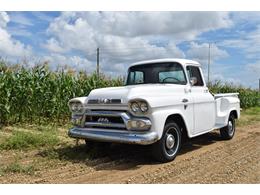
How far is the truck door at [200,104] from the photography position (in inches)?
283

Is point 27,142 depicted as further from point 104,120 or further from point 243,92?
point 243,92

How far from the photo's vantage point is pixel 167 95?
6398mm

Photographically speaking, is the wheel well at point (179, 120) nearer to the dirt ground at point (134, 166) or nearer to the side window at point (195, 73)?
the dirt ground at point (134, 166)

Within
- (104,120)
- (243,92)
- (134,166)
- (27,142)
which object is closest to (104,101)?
(104,120)

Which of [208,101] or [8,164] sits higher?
[208,101]

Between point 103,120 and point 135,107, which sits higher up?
point 135,107

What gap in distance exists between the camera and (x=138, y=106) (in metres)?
5.86

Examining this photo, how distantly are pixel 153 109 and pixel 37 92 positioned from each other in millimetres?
6045

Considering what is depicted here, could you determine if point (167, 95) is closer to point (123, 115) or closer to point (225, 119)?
point (123, 115)

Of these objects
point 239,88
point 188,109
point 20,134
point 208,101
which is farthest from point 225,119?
point 239,88

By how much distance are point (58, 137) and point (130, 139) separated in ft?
11.0

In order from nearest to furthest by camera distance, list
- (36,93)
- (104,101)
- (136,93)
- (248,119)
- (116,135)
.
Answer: (116,135) < (136,93) < (104,101) < (36,93) < (248,119)

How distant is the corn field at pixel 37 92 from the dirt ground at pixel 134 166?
11.5 ft

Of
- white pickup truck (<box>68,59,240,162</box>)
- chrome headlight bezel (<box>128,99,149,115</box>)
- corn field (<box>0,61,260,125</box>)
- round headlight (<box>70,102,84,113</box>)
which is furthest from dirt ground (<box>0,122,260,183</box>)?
corn field (<box>0,61,260,125</box>)
